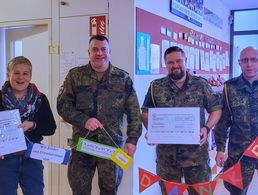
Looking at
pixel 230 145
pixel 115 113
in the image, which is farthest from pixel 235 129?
pixel 115 113

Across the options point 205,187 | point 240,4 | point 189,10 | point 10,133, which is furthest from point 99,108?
point 240,4

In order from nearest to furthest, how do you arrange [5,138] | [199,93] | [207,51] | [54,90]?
[5,138]
[199,93]
[54,90]
[207,51]

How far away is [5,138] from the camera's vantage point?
6.93 feet

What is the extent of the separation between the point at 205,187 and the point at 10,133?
1335 mm

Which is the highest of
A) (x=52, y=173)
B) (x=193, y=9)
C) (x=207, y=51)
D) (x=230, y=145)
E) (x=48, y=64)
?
(x=193, y=9)

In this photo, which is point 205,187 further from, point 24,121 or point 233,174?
point 24,121

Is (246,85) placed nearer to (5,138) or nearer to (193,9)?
(5,138)

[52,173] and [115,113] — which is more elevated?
[115,113]

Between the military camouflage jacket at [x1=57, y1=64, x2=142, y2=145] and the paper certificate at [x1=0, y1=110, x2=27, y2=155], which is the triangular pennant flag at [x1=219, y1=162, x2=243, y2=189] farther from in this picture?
the paper certificate at [x1=0, y1=110, x2=27, y2=155]

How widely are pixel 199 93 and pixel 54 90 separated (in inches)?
63.2

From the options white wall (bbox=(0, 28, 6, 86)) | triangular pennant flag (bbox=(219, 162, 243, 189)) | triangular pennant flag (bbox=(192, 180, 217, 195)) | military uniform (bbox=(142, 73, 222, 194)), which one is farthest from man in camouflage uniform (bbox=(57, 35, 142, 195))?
white wall (bbox=(0, 28, 6, 86))

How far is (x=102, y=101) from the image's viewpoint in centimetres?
238

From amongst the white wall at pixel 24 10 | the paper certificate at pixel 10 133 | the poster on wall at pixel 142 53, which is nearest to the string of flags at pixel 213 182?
the paper certificate at pixel 10 133

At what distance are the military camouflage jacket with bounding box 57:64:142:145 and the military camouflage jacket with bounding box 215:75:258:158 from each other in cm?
69
